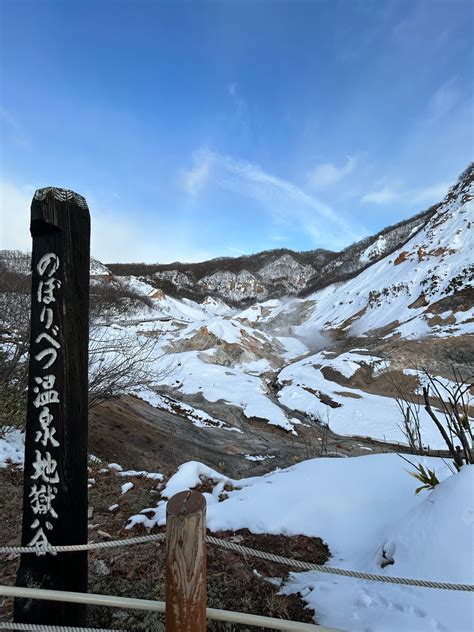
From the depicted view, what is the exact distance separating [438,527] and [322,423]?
14.9 metres

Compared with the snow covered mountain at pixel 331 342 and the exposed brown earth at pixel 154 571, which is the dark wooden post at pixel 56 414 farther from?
the snow covered mountain at pixel 331 342

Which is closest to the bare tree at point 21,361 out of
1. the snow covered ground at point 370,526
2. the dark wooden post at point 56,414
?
the snow covered ground at point 370,526

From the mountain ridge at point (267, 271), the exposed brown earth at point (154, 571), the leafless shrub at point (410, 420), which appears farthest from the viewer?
the mountain ridge at point (267, 271)

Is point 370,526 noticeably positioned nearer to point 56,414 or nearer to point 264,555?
point 264,555

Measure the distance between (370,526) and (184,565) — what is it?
271 cm

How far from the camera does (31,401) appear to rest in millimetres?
2008

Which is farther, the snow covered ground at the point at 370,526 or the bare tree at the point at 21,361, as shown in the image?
the bare tree at the point at 21,361

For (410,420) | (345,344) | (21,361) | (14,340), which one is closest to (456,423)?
(410,420)

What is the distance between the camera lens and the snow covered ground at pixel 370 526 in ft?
6.63

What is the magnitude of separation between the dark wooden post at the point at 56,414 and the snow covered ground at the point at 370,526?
5.48 feet

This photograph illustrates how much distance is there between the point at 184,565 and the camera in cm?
145

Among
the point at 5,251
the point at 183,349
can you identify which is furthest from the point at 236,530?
the point at 183,349

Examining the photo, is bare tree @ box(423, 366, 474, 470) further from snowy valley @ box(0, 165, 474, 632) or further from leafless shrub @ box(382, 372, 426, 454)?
leafless shrub @ box(382, 372, 426, 454)

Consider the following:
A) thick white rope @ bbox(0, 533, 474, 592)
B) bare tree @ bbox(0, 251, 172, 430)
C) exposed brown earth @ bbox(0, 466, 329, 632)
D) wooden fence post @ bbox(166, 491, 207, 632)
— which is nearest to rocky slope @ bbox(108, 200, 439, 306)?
bare tree @ bbox(0, 251, 172, 430)
